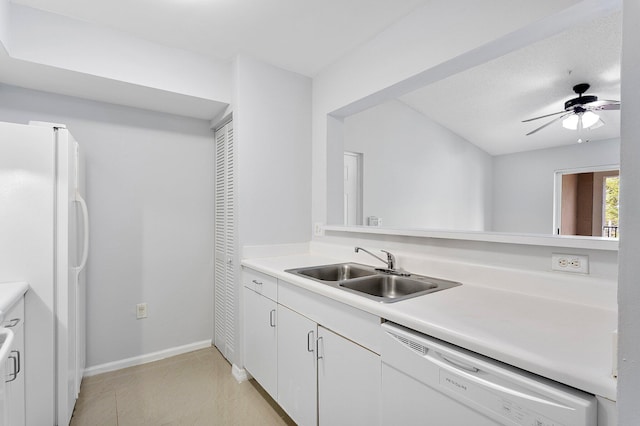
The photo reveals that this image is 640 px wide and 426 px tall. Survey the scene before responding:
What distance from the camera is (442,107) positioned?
13.0 feet

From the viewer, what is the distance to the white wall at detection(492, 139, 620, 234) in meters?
4.81

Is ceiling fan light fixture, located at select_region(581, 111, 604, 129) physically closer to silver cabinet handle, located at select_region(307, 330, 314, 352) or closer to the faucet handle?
the faucet handle

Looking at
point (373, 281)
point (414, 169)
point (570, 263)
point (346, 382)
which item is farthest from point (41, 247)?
point (414, 169)

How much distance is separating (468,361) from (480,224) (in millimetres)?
5021

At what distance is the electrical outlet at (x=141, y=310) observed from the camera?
2525 millimetres

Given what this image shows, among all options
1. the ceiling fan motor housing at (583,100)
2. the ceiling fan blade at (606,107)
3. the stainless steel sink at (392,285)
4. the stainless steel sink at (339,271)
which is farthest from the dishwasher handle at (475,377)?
the ceiling fan motor housing at (583,100)

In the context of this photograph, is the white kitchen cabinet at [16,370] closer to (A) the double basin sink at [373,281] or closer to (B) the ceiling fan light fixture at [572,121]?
(A) the double basin sink at [373,281]

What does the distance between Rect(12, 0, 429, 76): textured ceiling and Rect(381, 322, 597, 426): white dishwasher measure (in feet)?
5.74

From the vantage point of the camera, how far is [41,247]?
1596mm

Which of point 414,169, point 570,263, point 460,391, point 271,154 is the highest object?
point 414,169

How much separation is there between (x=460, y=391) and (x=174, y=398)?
6.39 ft

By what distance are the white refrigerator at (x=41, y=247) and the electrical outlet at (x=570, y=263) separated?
2337 millimetres

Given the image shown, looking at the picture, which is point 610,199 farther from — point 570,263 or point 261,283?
point 261,283

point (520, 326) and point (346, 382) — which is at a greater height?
point (520, 326)
